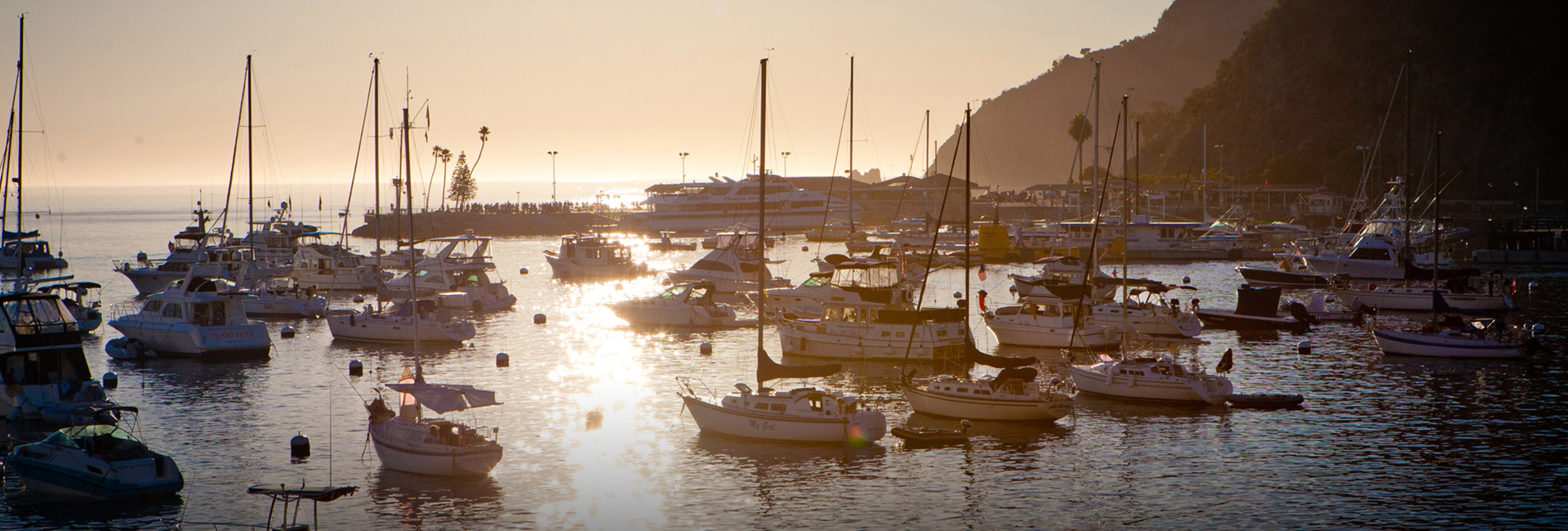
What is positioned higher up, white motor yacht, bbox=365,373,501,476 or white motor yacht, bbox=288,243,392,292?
white motor yacht, bbox=288,243,392,292

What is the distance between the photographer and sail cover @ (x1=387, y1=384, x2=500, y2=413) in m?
27.9

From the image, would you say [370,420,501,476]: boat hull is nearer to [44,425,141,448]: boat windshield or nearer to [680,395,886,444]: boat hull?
[44,425,141,448]: boat windshield

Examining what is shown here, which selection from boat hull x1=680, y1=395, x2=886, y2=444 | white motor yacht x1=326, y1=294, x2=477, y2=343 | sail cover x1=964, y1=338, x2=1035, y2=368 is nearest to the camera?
boat hull x1=680, y1=395, x2=886, y2=444

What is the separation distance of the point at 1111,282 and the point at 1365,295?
17.4m

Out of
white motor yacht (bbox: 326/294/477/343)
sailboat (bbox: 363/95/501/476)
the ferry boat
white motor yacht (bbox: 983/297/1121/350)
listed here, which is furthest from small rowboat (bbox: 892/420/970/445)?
the ferry boat

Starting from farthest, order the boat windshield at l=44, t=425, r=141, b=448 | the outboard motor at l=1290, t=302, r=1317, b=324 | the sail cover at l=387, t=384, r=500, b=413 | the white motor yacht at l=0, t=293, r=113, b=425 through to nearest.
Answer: the outboard motor at l=1290, t=302, r=1317, b=324
the white motor yacht at l=0, t=293, r=113, b=425
the sail cover at l=387, t=384, r=500, b=413
the boat windshield at l=44, t=425, r=141, b=448

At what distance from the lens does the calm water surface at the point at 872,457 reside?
2594 centimetres

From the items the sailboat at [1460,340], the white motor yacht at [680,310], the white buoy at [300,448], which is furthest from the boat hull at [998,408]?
the white motor yacht at [680,310]

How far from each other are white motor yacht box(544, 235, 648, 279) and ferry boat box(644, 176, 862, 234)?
63424mm

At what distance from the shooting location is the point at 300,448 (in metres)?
30.8

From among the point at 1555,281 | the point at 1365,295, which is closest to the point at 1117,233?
the point at 1555,281

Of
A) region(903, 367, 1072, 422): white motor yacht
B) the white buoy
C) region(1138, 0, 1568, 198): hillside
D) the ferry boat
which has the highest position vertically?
region(1138, 0, 1568, 198): hillside

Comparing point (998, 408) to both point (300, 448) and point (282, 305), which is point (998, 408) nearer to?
point (300, 448)

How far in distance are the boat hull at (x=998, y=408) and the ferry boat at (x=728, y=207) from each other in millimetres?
122609
